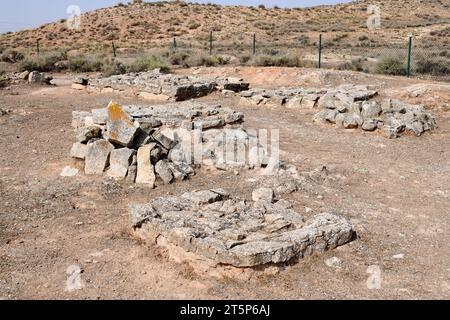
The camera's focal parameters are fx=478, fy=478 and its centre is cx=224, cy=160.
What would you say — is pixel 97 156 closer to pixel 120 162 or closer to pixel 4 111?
pixel 120 162

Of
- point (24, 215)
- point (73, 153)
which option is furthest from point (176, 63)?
point (24, 215)

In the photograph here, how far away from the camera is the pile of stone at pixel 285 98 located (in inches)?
586

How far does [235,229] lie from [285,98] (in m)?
9.96

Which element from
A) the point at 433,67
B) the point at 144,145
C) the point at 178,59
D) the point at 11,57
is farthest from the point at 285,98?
the point at 11,57

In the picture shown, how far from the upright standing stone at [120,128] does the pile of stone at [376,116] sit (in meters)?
6.25

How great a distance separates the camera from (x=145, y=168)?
8.40 m

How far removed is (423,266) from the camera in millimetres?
5672

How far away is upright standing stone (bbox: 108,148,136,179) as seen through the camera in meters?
8.41

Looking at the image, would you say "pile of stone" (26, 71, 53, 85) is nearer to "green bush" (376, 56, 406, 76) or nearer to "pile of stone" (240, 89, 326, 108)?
"pile of stone" (240, 89, 326, 108)

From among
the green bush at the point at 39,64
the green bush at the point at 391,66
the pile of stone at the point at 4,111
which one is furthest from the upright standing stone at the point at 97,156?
the green bush at the point at 39,64

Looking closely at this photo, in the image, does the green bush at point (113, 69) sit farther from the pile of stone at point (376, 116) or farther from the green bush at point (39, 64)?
the pile of stone at point (376, 116)

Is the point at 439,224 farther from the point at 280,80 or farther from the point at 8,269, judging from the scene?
the point at 280,80

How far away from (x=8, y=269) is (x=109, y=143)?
3668mm

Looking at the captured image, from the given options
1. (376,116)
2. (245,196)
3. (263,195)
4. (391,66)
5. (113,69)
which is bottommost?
(245,196)
